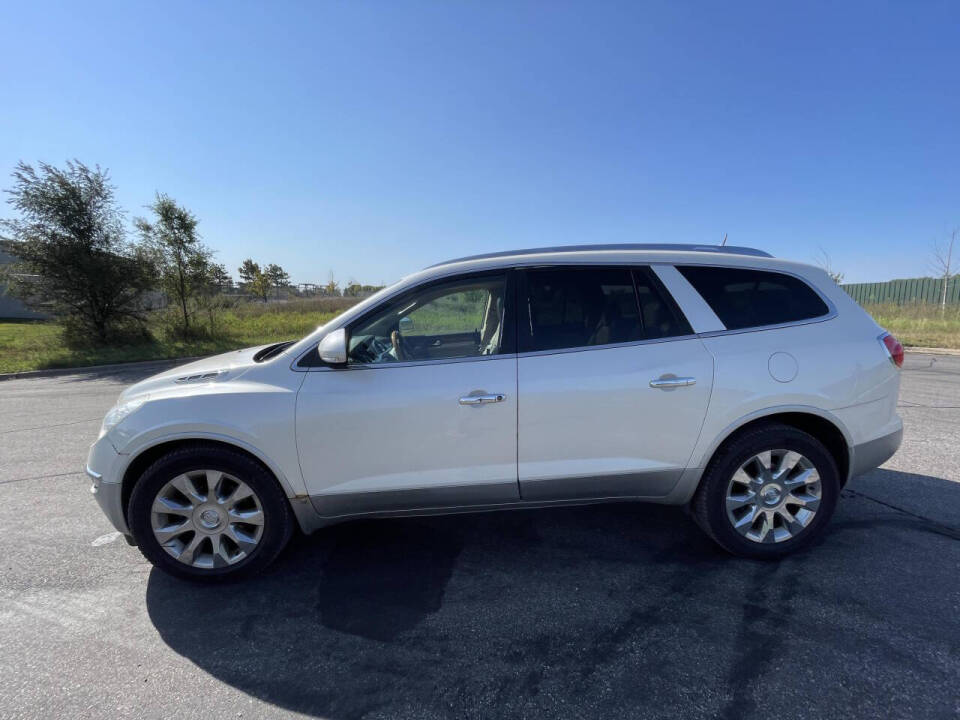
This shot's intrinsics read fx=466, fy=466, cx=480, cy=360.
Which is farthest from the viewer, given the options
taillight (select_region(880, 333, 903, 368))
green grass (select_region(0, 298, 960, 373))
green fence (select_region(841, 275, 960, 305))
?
green fence (select_region(841, 275, 960, 305))

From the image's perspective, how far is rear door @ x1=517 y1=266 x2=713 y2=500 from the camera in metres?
2.57

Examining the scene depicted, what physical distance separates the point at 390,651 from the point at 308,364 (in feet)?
4.93

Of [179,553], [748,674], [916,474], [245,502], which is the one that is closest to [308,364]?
[245,502]

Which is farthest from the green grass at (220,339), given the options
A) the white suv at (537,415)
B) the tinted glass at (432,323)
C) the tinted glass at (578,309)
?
the tinted glass at (578,309)

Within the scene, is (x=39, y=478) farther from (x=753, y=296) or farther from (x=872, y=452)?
(x=872, y=452)

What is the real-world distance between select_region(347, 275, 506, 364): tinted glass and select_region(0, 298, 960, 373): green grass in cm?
729

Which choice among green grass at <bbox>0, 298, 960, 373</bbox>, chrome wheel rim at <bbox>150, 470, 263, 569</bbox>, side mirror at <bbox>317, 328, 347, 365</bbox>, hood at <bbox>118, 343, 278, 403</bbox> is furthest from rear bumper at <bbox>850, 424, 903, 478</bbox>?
green grass at <bbox>0, 298, 960, 373</bbox>

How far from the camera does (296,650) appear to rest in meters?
2.20

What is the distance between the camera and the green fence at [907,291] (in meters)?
24.2

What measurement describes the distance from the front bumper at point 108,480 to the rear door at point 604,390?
88.0 inches

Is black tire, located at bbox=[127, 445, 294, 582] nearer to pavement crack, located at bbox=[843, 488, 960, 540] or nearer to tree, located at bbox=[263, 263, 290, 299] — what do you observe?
pavement crack, located at bbox=[843, 488, 960, 540]

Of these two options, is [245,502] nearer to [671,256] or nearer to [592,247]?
[592,247]

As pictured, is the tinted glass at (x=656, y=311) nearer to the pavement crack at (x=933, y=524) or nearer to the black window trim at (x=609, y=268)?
the black window trim at (x=609, y=268)

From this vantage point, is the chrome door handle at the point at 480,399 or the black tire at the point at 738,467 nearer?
the chrome door handle at the point at 480,399
